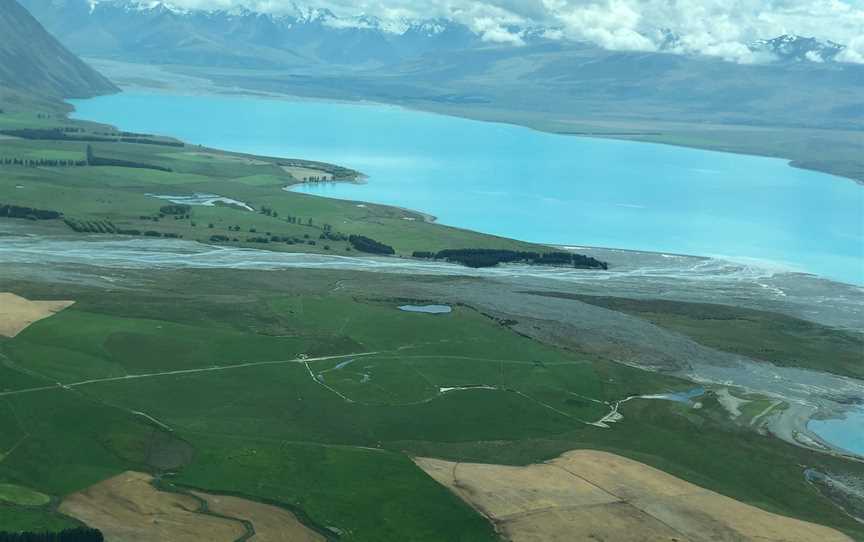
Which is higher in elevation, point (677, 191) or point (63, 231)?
point (677, 191)

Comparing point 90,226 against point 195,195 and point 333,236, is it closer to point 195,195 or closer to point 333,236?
point 333,236

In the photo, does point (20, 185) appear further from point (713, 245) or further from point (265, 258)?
point (713, 245)

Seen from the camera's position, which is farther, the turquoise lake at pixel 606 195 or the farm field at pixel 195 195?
the turquoise lake at pixel 606 195

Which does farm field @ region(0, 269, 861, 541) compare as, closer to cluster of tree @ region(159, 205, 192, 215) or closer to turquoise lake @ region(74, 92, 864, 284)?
cluster of tree @ region(159, 205, 192, 215)

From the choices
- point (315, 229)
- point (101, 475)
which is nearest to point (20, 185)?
point (315, 229)

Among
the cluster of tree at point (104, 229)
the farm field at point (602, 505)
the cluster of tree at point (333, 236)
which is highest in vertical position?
the cluster of tree at point (333, 236)

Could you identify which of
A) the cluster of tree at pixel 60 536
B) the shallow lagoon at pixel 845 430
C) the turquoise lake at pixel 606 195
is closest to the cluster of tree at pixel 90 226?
the turquoise lake at pixel 606 195

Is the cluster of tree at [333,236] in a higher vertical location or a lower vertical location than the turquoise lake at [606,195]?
lower

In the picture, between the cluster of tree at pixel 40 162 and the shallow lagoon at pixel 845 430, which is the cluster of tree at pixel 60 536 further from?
the cluster of tree at pixel 40 162
